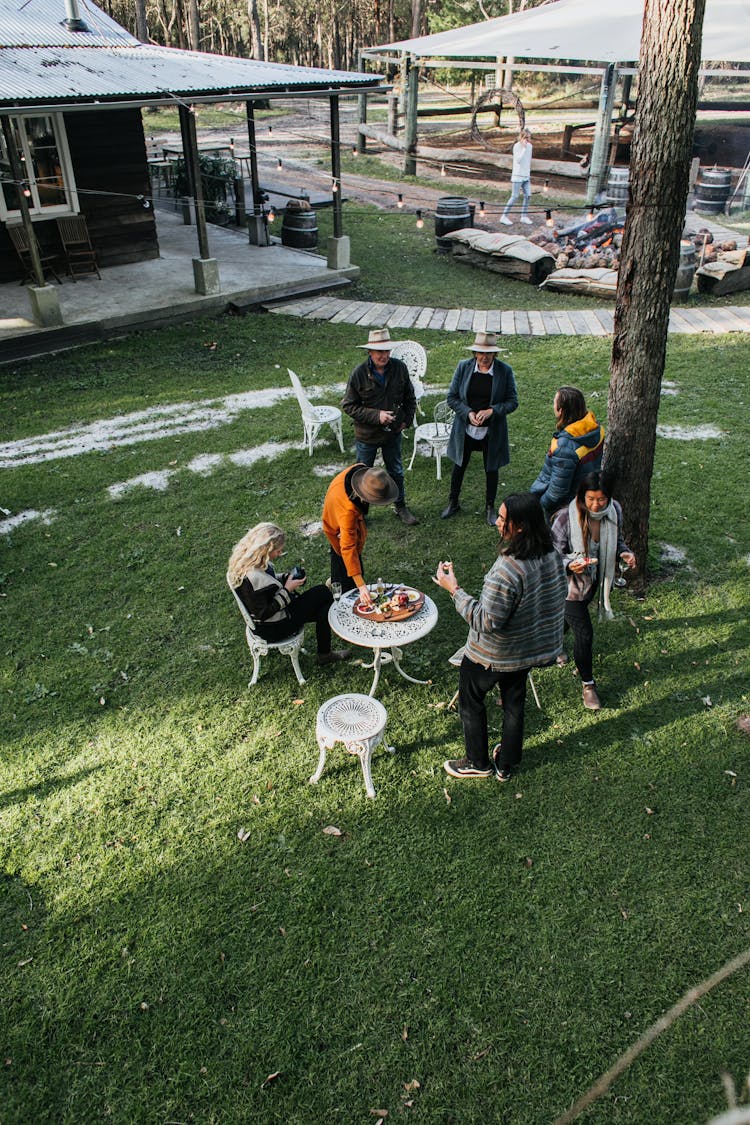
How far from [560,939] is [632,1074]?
631 millimetres

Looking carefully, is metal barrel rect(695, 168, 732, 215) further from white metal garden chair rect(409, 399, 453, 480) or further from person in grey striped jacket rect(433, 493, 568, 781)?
person in grey striped jacket rect(433, 493, 568, 781)

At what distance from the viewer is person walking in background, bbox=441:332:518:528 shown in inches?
263

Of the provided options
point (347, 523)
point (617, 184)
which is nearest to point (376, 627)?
point (347, 523)

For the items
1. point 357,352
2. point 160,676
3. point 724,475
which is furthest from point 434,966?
point 357,352

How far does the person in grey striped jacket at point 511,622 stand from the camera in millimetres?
3898

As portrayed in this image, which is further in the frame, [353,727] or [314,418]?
[314,418]

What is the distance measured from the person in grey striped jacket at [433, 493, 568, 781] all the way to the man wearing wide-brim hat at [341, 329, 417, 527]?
261cm

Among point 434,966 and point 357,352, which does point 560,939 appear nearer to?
point 434,966

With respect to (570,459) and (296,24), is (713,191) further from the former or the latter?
(296,24)

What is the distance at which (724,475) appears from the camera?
7984mm

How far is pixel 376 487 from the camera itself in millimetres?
4801

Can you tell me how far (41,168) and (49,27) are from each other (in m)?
2.89

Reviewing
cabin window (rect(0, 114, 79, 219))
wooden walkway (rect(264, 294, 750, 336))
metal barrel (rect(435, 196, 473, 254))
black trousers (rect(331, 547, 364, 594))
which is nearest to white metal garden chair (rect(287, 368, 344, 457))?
black trousers (rect(331, 547, 364, 594))

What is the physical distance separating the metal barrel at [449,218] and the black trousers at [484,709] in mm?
14251
